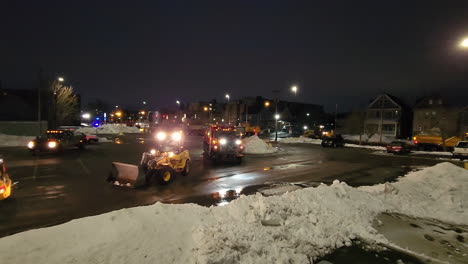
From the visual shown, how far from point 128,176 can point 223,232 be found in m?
7.52

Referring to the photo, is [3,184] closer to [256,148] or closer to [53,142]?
[53,142]

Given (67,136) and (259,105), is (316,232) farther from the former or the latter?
(259,105)

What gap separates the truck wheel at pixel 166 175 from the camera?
41.0 ft

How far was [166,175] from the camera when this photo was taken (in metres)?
12.7

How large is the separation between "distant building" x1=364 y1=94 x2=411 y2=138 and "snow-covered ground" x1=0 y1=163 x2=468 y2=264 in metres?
57.3

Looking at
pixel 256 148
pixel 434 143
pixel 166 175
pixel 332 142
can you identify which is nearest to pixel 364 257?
pixel 166 175

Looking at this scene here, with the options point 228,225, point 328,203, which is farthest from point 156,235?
point 328,203

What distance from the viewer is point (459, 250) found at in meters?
6.67

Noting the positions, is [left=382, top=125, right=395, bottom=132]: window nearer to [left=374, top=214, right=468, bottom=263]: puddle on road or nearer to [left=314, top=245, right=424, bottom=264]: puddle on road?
[left=374, top=214, right=468, bottom=263]: puddle on road

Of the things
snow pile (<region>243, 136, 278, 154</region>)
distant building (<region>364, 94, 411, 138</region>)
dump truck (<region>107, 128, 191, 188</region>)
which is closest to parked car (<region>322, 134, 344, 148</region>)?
snow pile (<region>243, 136, 278, 154</region>)

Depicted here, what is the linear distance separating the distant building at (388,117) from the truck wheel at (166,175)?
5592 centimetres

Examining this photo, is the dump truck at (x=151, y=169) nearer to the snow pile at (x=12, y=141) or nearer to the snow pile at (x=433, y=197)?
the snow pile at (x=433, y=197)

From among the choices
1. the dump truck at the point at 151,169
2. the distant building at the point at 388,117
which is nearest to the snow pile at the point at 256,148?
the dump truck at the point at 151,169

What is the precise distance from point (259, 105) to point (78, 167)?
79.5 meters
